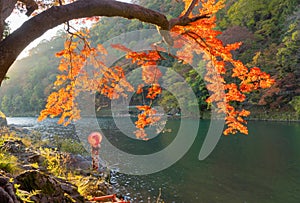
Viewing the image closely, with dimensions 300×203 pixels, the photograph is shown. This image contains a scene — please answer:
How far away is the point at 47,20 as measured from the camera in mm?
2609

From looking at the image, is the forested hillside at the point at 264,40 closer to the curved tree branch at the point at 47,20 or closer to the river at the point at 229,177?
the river at the point at 229,177

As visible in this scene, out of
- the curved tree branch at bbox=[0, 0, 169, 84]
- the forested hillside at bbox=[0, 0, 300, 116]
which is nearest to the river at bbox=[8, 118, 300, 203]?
the curved tree branch at bbox=[0, 0, 169, 84]

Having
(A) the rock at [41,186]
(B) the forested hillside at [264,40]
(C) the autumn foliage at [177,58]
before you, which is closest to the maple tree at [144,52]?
(C) the autumn foliage at [177,58]

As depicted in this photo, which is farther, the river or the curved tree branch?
the river

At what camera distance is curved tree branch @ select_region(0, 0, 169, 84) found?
2.50m

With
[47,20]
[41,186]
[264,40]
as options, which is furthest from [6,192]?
[264,40]

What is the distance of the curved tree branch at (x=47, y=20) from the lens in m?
2.50

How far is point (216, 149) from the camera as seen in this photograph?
52.7 feet

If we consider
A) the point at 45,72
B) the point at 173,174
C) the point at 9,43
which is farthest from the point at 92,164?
the point at 45,72

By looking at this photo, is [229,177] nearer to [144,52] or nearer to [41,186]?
[144,52]

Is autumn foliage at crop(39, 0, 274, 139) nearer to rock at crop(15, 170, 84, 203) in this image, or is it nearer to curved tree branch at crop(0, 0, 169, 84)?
curved tree branch at crop(0, 0, 169, 84)

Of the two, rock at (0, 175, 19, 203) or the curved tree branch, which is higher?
the curved tree branch

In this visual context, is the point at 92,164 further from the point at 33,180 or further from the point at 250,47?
the point at 250,47

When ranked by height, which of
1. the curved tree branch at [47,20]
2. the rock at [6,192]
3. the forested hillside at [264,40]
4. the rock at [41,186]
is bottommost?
the rock at [41,186]
